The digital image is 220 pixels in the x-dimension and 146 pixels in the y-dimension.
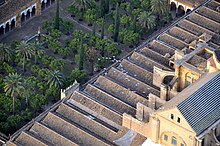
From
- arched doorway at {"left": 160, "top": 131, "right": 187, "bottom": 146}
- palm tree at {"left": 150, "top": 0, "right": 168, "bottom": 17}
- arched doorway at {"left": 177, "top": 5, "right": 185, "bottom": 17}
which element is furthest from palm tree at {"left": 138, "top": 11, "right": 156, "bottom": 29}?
arched doorway at {"left": 160, "top": 131, "right": 187, "bottom": 146}

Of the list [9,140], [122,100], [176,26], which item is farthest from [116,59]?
[9,140]

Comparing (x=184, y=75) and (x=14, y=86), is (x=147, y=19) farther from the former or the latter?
(x=14, y=86)

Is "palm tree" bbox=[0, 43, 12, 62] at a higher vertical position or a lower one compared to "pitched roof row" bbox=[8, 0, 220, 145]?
higher

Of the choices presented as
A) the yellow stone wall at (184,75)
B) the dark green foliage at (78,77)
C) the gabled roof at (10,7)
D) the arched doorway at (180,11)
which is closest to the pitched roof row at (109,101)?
the yellow stone wall at (184,75)

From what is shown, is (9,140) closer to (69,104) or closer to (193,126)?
(69,104)

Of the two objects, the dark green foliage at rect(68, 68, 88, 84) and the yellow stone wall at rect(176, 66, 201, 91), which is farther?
the dark green foliage at rect(68, 68, 88, 84)

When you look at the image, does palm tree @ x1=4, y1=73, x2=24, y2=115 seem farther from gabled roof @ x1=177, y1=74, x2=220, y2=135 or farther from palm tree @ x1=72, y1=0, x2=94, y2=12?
gabled roof @ x1=177, y1=74, x2=220, y2=135

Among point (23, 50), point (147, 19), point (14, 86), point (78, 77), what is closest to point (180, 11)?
point (147, 19)
